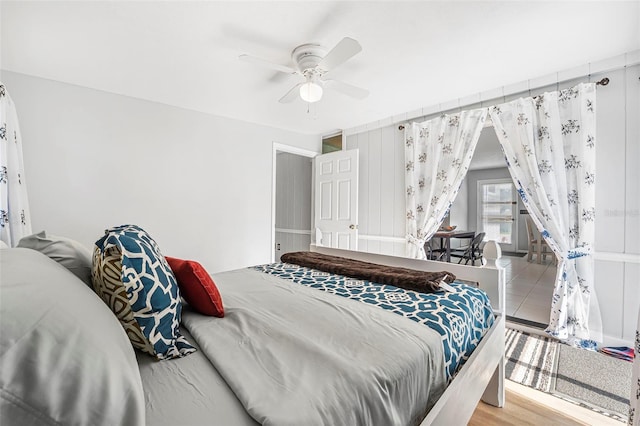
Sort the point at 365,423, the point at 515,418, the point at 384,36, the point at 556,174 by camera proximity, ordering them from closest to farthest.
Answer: the point at 365,423
the point at 515,418
the point at 384,36
the point at 556,174

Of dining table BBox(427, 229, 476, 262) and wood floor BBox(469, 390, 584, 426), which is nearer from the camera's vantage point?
wood floor BBox(469, 390, 584, 426)

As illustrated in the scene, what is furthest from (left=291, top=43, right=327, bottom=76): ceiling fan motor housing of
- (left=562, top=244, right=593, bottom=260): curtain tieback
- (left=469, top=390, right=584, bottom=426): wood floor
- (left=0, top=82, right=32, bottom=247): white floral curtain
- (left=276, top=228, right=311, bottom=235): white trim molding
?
(left=276, top=228, right=311, bottom=235): white trim molding

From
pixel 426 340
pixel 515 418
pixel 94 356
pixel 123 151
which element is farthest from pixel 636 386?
pixel 123 151

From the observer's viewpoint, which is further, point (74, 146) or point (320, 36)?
point (74, 146)

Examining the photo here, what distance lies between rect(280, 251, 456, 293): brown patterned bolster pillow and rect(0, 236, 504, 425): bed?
35cm

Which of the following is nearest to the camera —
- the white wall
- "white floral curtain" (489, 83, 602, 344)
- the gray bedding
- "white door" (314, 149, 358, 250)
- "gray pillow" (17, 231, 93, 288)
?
the gray bedding

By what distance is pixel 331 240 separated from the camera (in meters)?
4.21

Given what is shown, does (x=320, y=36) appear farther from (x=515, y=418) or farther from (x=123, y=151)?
(x=515, y=418)

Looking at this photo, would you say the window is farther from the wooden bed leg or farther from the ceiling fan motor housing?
the ceiling fan motor housing

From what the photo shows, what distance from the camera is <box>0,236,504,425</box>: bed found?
420 mm

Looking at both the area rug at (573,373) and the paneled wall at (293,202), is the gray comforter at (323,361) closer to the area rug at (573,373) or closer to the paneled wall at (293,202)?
the area rug at (573,373)

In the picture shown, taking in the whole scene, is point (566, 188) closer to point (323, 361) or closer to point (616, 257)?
point (616, 257)

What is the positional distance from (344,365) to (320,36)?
6.82 ft

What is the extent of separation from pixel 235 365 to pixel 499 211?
25.5 ft
